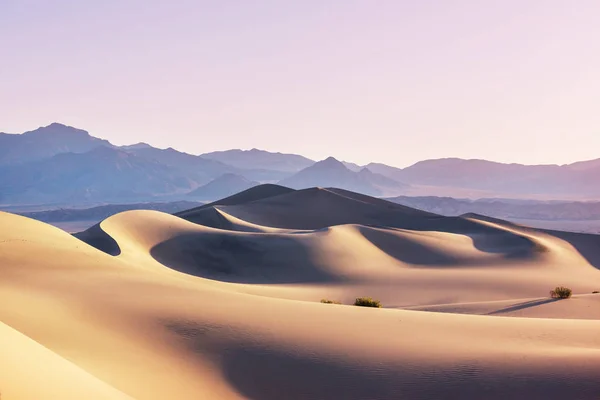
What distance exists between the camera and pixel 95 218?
161500 millimetres

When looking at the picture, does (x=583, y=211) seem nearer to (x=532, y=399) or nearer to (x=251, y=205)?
(x=251, y=205)

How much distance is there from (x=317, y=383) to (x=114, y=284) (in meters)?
7.85

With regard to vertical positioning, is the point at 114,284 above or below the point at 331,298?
above

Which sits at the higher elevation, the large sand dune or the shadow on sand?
the large sand dune

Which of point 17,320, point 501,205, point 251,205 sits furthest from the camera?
point 501,205

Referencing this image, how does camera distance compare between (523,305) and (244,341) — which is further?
(523,305)

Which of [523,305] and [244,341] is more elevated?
[244,341]

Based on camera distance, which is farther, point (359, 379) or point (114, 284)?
point (114, 284)

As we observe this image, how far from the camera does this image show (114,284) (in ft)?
49.6

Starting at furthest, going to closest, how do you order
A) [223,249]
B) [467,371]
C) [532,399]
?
[223,249]
[467,371]
[532,399]

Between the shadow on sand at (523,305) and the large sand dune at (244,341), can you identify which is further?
the shadow on sand at (523,305)

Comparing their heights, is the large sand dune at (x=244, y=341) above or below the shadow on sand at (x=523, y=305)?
above

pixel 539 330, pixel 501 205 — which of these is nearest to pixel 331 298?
pixel 539 330

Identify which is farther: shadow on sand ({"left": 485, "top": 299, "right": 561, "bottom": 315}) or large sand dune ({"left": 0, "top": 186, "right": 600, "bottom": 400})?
shadow on sand ({"left": 485, "top": 299, "right": 561, "bottom": 315})
